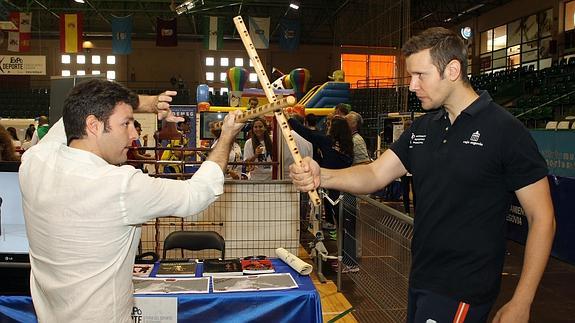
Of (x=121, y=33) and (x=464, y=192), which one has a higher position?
(x=121, y=33)

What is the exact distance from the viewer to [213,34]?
19781 mm

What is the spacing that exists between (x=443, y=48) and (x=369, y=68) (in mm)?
18557

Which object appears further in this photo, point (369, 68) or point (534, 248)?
point (369, 68)

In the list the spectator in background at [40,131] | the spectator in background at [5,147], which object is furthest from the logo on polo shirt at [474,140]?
the spectator in background at [40,131]

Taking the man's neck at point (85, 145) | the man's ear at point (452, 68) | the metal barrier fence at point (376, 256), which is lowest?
the metal barrier fence at point (376, 256)

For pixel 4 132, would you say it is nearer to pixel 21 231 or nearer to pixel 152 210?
pixel 21 231

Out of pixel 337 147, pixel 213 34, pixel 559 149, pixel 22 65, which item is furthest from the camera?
pixel 213 34

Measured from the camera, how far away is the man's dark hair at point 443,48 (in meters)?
2.18

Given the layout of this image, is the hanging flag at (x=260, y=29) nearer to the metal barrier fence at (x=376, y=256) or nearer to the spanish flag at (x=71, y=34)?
the spanish flag at (x=71, y=34)

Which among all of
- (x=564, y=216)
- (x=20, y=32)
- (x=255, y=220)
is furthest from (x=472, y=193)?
(x=20, y=32)

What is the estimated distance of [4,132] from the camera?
16.1 feet

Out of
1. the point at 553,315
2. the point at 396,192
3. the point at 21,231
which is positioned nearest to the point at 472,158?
the point at 21,231

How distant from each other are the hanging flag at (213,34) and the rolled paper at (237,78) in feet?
21.6

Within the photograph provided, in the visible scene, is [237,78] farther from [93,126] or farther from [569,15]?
[569,15]
